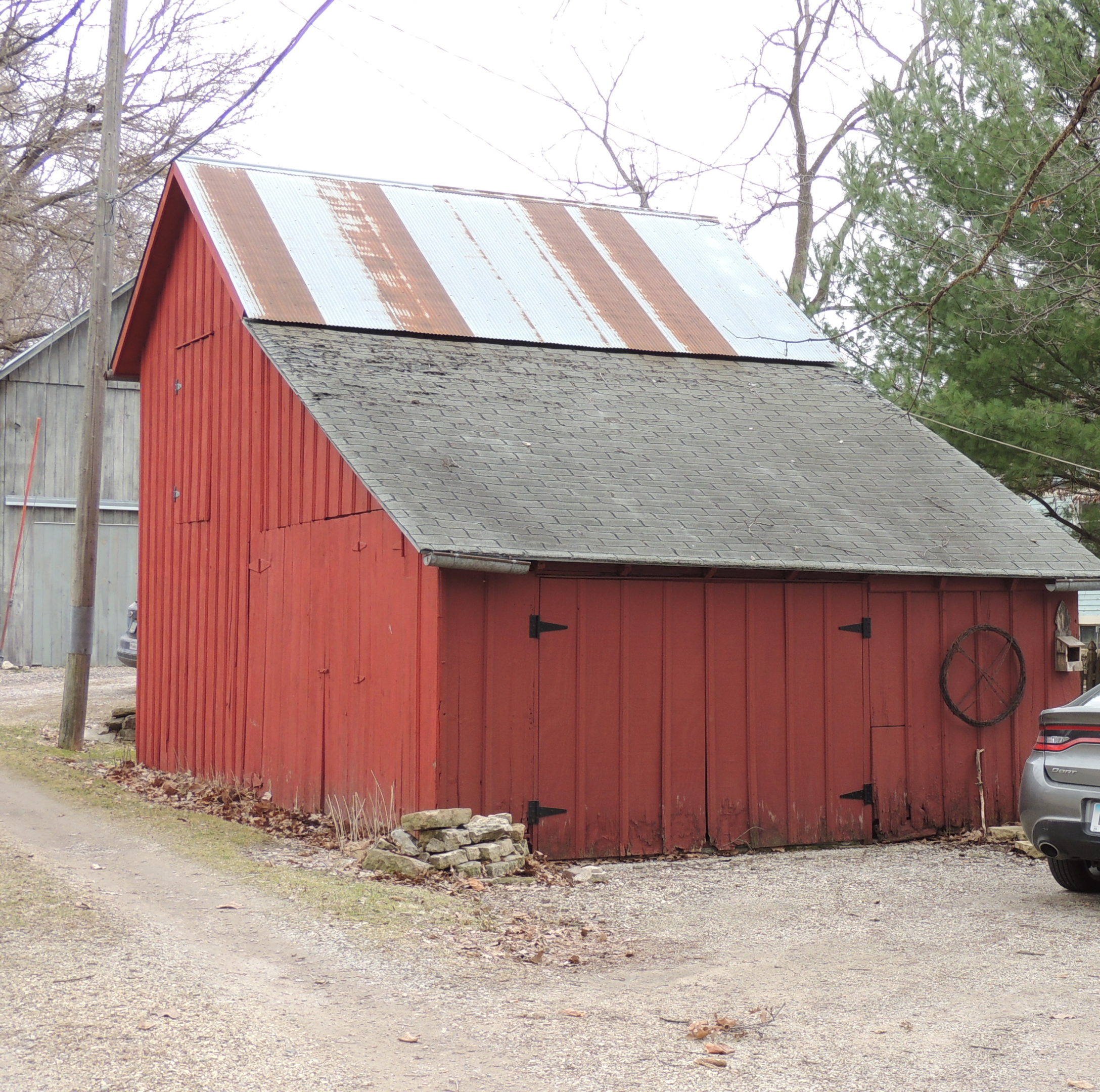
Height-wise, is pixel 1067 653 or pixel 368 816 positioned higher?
pixel 1067 653

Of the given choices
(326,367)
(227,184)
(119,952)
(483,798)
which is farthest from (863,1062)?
(227,184)

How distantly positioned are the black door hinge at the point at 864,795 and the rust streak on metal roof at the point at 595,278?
5.20m

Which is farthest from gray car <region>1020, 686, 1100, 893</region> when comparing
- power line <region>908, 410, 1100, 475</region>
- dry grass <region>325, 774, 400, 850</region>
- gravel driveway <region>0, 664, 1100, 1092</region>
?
power line <region>908, 410, 1100, 475</region>

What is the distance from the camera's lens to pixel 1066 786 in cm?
795

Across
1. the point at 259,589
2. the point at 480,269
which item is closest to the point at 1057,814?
the point at 259,589

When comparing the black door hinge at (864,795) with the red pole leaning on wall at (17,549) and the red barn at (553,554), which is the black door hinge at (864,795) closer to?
the red barn at (553,554)

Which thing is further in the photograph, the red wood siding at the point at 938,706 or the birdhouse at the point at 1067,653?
the birdhouse at the point at 1067,653

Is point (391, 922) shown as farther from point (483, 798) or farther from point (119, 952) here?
point (483, 798)

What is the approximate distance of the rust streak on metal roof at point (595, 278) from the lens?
14219 mm

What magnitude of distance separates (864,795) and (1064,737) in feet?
10.8

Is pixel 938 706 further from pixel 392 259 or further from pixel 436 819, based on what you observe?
pixel 392 259

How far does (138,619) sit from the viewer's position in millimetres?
15898

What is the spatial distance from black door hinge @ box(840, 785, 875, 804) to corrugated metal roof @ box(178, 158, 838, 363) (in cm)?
421

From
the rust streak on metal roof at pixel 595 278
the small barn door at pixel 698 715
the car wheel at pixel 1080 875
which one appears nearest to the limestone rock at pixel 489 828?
the small barn door at pixel 698 715
